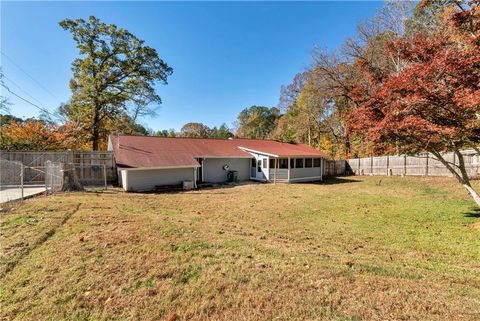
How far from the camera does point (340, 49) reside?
79.2 feet

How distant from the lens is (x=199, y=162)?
1877cm

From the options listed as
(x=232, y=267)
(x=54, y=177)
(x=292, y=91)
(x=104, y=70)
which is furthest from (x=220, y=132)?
(x=232, y=267)

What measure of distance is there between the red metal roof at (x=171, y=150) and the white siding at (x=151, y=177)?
19.6 inches

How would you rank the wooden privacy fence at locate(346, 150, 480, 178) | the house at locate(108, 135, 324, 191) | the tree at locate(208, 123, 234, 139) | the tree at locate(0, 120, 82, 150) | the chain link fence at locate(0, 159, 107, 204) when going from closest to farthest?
the chain link fence at locate(0, 159, 107, 204) < the house at locate(108, 135, 324, 191) < the wooden privacy fence at locate(346, 150, 480, 178) < the tree at locate(0, 120, 82, 150) < the tree at locate(208, 123, 234, 139)

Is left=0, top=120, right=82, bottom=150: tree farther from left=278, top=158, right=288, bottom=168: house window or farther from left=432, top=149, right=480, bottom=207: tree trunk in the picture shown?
left=432, top=149, right=480, bottom=207: tree trunk

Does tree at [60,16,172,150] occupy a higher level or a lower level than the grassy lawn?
higher

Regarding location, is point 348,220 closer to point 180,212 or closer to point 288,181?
point 180,212

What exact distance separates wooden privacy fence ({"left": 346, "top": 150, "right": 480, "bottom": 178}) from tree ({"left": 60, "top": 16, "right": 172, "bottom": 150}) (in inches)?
883

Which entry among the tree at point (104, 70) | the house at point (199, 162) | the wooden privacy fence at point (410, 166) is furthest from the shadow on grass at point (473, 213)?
the tree at point (104, 70)

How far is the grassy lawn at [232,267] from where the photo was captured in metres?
2.75

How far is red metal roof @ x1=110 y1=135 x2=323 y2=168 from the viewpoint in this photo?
51.0ft

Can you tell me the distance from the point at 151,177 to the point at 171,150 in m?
3.18

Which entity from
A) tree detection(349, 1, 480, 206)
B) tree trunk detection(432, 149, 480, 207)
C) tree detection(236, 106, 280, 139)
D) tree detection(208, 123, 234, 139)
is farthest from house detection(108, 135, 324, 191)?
tree detection(208, 123, 234, 139)

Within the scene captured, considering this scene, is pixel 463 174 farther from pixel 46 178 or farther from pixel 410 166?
pixel 46 178
